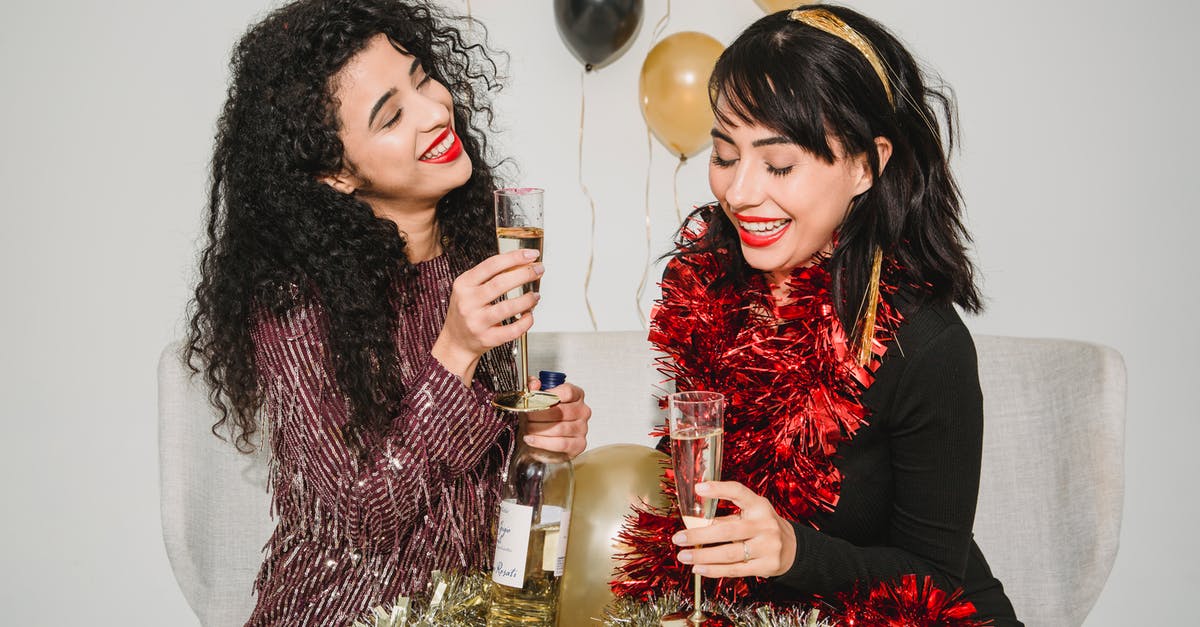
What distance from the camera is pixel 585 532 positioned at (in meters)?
1.62

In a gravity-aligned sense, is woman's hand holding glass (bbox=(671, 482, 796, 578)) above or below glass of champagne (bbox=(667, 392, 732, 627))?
below

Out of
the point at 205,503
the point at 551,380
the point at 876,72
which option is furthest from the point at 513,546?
the point at 205,503

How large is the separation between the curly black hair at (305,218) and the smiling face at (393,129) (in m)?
0.03

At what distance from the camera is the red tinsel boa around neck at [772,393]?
1462 millimetres

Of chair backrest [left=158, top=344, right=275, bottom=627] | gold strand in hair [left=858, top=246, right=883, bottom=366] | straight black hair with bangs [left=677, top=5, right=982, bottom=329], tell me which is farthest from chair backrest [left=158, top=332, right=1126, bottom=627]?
gold strand in hair [left=858, top=246, right=883, bottom=366]

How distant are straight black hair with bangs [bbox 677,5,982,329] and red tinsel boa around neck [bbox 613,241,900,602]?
6cm

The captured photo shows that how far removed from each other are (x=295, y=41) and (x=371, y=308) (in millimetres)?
463

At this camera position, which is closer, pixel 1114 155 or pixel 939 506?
pixel 939 506

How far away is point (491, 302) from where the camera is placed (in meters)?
1.42

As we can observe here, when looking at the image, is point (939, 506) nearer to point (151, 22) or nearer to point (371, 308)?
point (371, 308)

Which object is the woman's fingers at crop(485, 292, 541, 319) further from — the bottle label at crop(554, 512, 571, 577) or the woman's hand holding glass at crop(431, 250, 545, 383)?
the bottle label at crop(554, 512, 571, 577)

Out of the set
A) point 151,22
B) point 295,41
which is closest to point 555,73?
point 151,22

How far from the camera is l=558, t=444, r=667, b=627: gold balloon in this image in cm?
160

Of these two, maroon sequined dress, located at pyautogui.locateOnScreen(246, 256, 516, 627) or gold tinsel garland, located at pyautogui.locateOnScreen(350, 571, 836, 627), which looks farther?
maroon sequined dress, located at pyautogui.locateOnScreen(246, 256, 516, 627)
